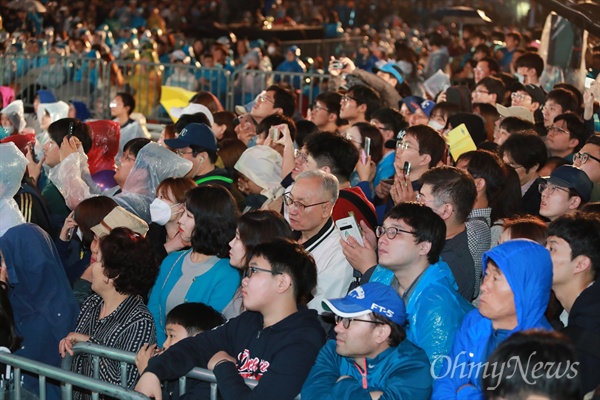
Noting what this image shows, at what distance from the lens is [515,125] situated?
8664 mm

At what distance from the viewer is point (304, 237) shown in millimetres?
6184

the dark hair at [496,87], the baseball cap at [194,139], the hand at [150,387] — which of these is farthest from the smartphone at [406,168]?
the dark hair at [496,87]

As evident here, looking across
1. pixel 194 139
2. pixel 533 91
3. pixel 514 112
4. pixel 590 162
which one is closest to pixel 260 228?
pixel 194 139

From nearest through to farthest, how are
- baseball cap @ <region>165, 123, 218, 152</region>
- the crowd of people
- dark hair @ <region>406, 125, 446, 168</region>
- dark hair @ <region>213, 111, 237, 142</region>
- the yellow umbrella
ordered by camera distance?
the crowd of people
dark hair @ <region>406, 125, 446, 168</region>
baseball cap @ <region>165, 123, 218, 152</region>
dark hair @ <region>213, 111, 237, 142</region>
the yellow umbrella

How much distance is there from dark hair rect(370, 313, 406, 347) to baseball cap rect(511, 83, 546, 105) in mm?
6980

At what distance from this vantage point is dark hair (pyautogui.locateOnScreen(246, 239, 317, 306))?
4.94 meters

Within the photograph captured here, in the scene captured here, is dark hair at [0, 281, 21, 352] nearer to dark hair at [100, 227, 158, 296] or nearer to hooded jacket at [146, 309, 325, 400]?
dark hair at [100, 227, 158, 296]

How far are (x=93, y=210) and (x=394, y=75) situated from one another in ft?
23.3

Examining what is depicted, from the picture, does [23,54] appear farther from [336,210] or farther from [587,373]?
[587,373]

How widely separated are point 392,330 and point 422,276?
604mm

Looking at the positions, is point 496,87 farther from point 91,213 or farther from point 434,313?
point 434,313

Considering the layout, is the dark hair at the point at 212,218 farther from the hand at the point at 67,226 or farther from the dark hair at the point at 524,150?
the dark hair at the point at 524,150

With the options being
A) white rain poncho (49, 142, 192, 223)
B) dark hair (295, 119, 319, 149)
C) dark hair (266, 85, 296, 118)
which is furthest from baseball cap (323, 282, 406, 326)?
dark hair (266, 85, 296, 118)

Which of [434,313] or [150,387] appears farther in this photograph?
[434,313]
